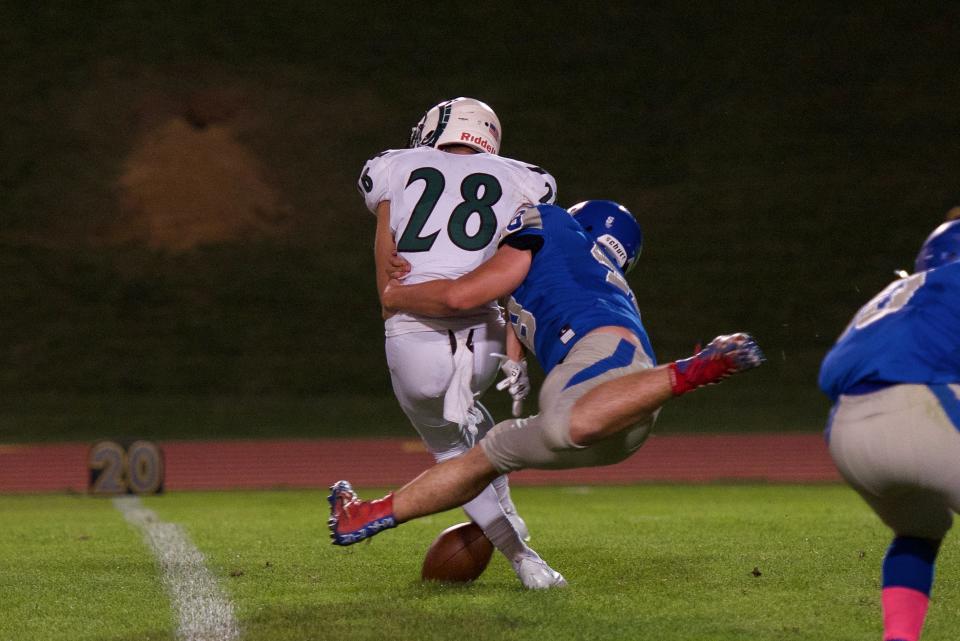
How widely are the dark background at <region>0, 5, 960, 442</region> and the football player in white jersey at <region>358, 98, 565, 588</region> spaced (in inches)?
349

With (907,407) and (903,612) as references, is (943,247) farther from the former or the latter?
(903,612)

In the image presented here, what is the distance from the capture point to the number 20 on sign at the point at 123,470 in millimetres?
9109

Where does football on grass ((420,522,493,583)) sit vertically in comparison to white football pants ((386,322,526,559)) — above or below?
below

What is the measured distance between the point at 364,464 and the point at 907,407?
332 inches

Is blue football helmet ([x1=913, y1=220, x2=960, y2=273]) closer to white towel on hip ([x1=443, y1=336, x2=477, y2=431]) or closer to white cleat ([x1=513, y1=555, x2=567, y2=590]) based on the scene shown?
white towel on hip ([x1=443, y1=336, x2=477, y2=431])

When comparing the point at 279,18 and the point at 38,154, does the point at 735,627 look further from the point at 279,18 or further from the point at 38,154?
the point at 279,18

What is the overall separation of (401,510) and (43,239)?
15062 millimetres

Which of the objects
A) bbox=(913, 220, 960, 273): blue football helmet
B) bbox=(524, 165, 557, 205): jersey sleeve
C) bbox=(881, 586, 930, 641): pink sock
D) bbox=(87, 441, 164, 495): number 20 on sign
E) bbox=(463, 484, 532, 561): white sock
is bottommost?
bbox=(87, 441, 164, 495): number 20 on sign

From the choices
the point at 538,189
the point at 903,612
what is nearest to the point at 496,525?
the point at 538,189

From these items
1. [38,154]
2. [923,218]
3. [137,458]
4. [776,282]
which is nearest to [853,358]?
[137,458]

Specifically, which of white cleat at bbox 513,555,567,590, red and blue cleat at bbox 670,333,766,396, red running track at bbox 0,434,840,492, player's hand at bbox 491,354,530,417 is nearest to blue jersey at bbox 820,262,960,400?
red and blue cleat at bbox 670,333,766,396

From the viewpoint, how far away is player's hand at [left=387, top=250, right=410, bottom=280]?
439 centimetres

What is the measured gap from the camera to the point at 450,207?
4.40 meters

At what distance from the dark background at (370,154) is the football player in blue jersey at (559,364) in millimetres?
9436
